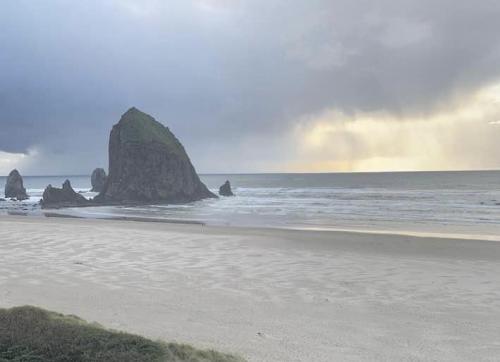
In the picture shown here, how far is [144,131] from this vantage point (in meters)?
88.2

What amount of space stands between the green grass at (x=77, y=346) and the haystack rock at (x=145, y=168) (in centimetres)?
6895

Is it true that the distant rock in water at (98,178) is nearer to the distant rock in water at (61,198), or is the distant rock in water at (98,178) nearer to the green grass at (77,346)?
the distant rock in water at (61,198)

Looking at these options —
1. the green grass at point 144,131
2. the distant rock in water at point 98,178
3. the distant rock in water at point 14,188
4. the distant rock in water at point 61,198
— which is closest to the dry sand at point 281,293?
the distant rock in water at point 61,198

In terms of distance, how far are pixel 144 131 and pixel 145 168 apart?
943cm

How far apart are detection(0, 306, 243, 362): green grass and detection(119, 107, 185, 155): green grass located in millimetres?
83219

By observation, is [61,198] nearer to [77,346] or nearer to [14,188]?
[14,188]

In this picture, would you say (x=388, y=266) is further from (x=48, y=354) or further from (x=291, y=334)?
(x=48, y=354)

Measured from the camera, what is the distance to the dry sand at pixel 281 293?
6559mm

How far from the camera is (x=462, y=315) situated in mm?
8266

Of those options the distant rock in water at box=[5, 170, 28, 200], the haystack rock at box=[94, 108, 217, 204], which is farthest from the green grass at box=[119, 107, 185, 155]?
the distant rock in water at box=[5, 170, 28, 200]

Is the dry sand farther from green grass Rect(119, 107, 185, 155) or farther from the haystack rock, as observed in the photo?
green grass Rect(119, 107, 185, 155)

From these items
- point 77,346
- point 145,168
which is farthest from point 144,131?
point 77,346

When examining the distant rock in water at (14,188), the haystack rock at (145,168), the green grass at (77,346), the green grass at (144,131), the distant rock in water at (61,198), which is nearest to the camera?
the green grass at (77,346)

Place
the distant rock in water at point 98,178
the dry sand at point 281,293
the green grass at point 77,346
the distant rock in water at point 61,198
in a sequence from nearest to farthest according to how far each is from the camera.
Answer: the green grass at point 77,346 < the dry sand at point 281,293 < the distant rock in water at point 61,198 < the distant rock in water at point 98,178
